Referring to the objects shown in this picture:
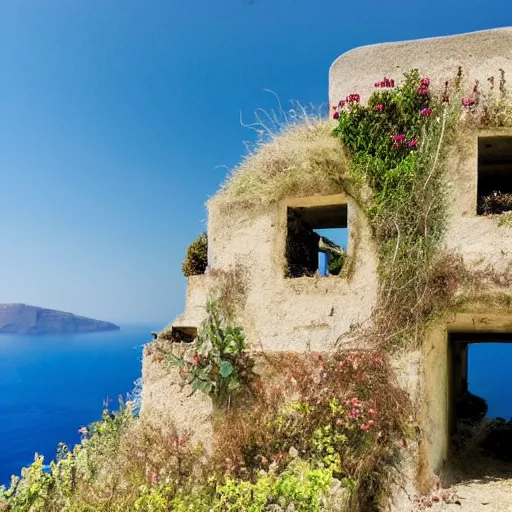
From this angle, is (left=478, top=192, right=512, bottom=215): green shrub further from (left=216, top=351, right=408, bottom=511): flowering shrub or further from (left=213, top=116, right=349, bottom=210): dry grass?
(left=216, top=351, right=408, bottom=511): flowering shrub

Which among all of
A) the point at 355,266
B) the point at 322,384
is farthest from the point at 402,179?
the point at 322,384

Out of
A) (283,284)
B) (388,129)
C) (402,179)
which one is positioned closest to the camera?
(402,179)

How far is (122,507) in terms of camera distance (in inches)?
269

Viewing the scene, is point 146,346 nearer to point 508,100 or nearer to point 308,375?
point 308,375

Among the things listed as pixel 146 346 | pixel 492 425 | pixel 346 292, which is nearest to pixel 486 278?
pixel 346 292

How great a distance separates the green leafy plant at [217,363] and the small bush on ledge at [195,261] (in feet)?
8.85

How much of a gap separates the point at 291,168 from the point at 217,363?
329 centimetres

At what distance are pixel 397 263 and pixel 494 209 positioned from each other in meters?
1.85

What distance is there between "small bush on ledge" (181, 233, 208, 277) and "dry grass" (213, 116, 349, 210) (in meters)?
1.60

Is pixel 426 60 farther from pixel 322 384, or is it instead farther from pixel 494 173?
pixel 322 384

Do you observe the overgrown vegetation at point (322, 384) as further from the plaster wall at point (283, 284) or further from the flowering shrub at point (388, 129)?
the plaster wall at point (283, 284)

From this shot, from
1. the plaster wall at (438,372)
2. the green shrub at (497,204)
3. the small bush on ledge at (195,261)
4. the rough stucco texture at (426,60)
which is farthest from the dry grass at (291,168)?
the plaster wall at (438,372)

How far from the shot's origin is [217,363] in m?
7.48

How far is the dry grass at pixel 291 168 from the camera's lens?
27.5 feet
